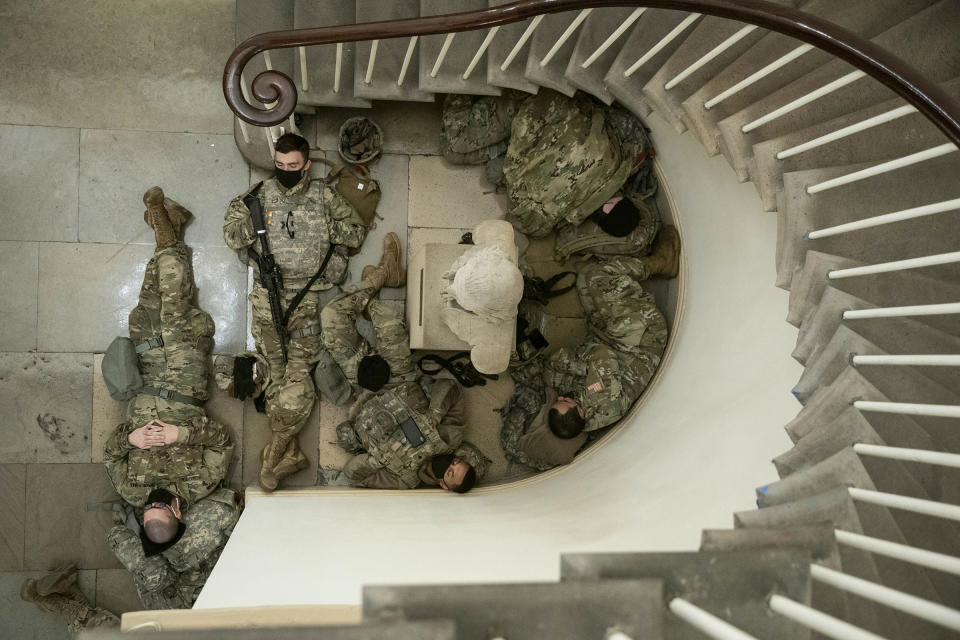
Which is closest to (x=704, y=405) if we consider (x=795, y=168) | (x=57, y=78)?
(x=795, y=168)

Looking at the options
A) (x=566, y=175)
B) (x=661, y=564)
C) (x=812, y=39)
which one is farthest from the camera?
(x=566, y=175)

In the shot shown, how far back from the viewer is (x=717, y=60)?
8.91ft

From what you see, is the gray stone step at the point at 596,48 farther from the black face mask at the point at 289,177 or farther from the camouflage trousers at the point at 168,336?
the camouflage trousers at the point at 168,336

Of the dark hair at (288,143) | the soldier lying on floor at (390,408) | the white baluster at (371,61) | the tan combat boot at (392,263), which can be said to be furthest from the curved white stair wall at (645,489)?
the dark hair at (288,143)

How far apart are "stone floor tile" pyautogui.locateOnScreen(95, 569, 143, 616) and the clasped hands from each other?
2.66ft

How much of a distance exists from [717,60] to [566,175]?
1.00 metres

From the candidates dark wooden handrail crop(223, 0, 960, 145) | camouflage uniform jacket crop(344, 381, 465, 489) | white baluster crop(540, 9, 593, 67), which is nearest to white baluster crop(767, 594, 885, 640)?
dark wooden handrail crop(223, 0, 960, 145)

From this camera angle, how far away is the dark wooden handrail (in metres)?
1.65

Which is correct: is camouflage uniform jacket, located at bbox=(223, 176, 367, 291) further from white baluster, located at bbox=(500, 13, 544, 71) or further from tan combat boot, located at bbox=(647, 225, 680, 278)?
tan combat boot, located at bbox=(647, 225, 680, 278)

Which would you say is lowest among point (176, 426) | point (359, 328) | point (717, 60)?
point (176, 426)

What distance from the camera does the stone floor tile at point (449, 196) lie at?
3971 mm

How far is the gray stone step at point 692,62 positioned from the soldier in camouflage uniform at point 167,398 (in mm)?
2670

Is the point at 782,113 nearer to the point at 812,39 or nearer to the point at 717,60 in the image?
the point at 812,39

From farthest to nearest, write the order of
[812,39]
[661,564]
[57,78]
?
1. [57,78]
2. [812,39]
3. [661,564]
